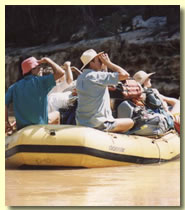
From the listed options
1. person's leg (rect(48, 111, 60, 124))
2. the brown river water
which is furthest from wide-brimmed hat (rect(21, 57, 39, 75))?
the brown river water

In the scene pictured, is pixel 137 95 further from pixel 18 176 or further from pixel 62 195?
pixel 62 195

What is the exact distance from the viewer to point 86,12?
1298 centimetres

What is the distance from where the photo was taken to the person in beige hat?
5.88m

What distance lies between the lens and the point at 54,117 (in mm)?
6410

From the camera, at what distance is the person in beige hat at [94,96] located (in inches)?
231

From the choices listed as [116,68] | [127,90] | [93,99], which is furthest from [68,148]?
[127,90]

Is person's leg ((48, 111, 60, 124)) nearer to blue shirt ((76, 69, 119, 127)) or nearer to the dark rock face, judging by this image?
blue shirt ((76, 69, 119, 127))

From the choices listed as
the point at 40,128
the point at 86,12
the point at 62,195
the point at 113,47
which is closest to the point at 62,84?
the point at 40,128

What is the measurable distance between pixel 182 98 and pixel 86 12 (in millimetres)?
8213

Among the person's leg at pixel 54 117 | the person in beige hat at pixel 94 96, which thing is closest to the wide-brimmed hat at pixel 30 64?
the person in beige hat at pixel 94 96

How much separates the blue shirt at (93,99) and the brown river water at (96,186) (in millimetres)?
528

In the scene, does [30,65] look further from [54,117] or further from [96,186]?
[96,186]

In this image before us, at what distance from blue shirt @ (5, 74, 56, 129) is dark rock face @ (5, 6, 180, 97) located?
6.53 meters

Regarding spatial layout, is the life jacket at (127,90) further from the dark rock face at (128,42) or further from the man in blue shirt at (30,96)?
the dark rock face at (128,42)
